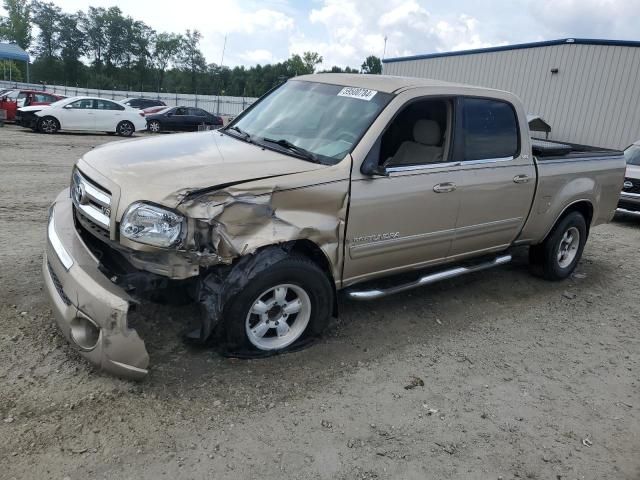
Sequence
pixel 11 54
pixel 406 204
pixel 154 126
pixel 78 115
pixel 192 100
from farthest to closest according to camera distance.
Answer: pixel 192 100
pixel 11 54
pixel 154 126
pixel 78 115
pixel 406 204

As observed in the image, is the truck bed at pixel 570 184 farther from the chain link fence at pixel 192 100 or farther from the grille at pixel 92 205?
the chain link fence at pixel 192 100

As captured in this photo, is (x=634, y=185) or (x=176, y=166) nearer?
(x=176, y=166)

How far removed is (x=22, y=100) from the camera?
21.0 meters

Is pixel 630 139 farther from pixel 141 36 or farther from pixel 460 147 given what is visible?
pixel 141 36

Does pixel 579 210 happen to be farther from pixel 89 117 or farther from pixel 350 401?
pixel 89 117

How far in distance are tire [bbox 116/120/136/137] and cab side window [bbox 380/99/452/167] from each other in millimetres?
17900

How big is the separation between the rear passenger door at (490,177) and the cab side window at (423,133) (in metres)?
0.13

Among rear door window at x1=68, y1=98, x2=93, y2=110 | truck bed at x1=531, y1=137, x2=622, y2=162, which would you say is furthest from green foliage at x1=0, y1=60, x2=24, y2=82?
truck bed at x1=531, y1=137, x2=622, y2=162

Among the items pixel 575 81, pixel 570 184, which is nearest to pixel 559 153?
pixel 570 184

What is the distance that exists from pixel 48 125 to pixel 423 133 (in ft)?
56.9

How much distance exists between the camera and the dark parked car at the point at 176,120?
2359 cm

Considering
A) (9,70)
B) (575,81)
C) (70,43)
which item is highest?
(70,43)

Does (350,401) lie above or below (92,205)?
below

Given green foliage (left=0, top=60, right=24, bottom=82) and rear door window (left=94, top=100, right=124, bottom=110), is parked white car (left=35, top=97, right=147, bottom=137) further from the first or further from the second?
green foliage (left=0, top=60, right=24, bottom=82)
